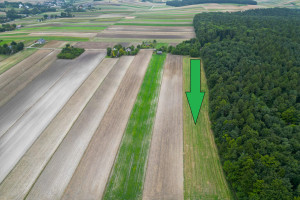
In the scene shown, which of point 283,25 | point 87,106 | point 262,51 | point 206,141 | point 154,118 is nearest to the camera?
point 206,141

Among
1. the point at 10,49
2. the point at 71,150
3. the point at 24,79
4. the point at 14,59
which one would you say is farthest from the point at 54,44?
the point at 71,150

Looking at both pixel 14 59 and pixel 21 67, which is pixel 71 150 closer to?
pixel 21 67

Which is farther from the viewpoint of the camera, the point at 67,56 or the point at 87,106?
the point at 67,56

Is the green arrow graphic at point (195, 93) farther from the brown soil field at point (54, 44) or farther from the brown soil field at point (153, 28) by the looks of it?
the brown soil field at point (54, 44)

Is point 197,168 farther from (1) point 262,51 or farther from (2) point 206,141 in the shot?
(1) point 262,51

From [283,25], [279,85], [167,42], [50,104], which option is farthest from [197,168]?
[283,25]

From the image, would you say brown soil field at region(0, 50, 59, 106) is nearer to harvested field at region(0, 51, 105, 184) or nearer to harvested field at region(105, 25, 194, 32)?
harvested field at region(0, 51, 105, 184)

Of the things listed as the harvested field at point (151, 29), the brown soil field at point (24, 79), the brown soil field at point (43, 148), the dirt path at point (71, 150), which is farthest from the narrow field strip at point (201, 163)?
the harvested field at point (151, 29)
